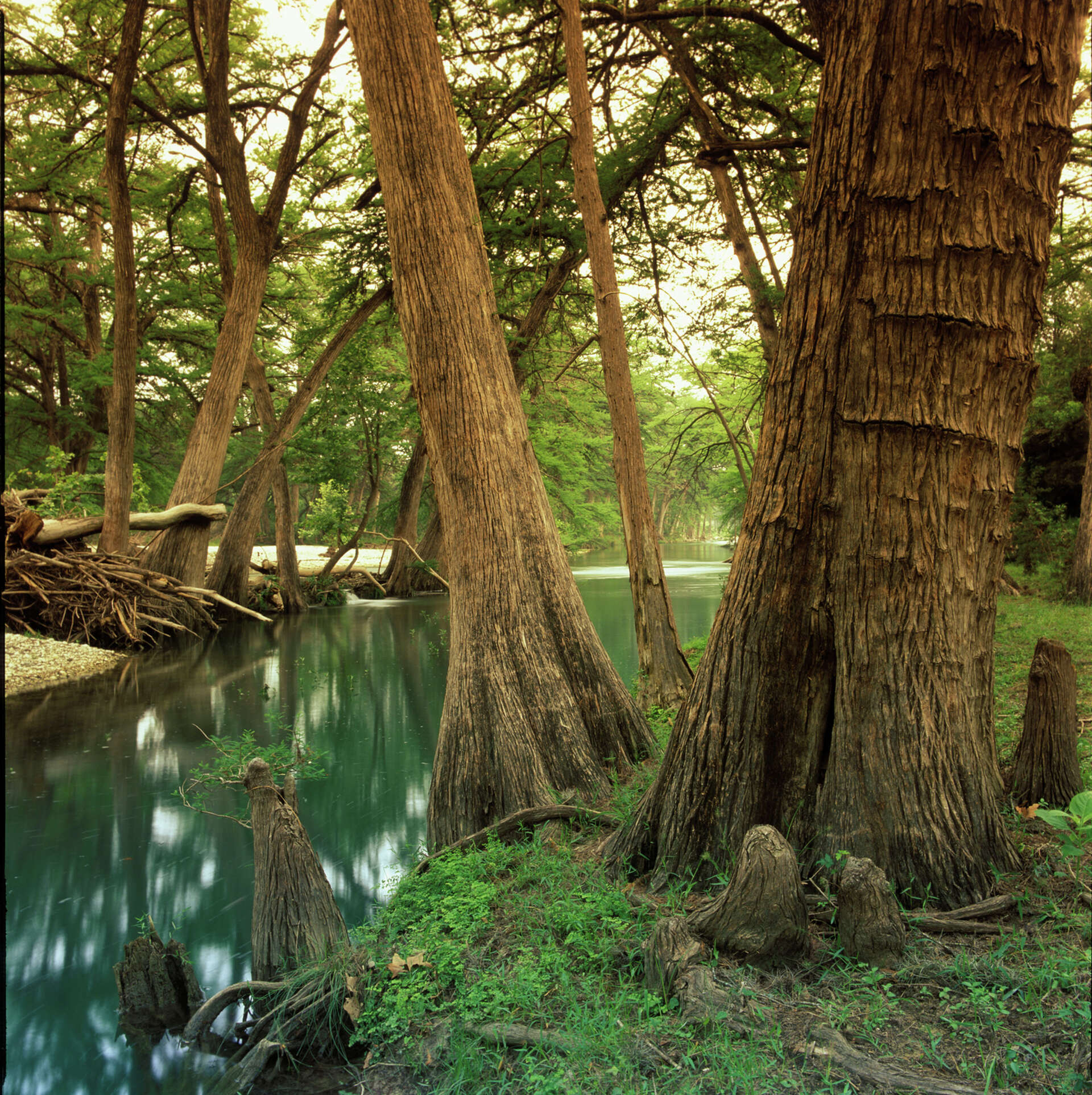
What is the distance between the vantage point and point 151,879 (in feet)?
17.4

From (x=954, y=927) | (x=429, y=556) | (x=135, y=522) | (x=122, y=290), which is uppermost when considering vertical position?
(x=122, y=290)

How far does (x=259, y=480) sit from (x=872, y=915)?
14.9m

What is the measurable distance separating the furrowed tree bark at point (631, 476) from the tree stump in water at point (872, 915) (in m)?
4.63

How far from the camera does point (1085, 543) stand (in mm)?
12047

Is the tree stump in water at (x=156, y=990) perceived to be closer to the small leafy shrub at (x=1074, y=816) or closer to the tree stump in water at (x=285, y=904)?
the tree stump in water at (x=285, y=904)

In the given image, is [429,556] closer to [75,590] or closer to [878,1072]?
[75,590]

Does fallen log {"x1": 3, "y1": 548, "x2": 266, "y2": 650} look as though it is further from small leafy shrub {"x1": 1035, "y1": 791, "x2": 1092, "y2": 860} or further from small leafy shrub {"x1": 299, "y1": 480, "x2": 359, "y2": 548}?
small leafy shrub {"x1": 1035, "y1": 791, "x2": 1092, "y2": 860}

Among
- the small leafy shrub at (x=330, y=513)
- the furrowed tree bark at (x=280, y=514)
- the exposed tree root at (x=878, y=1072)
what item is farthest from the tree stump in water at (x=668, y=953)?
the small leafy shrub at (x=330, y=513)

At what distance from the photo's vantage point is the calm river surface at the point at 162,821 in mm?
3840

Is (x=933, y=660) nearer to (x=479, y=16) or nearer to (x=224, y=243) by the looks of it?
(x=479, y=16)

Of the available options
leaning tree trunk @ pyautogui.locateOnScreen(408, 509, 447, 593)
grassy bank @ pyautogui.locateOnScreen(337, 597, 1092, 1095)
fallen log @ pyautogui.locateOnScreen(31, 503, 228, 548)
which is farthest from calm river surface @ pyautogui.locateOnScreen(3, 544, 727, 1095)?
leaning tree trunk @ pyautogui.locateOnScreen(408, 509, 447, 593)

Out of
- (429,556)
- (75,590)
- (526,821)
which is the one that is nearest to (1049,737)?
(526,821)

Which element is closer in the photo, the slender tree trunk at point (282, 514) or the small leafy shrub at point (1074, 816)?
the small leafy shrub at point (1074, 816)

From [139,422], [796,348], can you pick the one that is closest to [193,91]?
[139,422]
